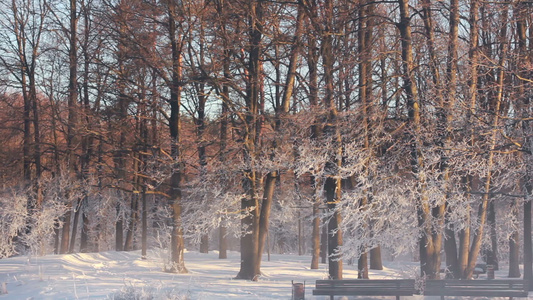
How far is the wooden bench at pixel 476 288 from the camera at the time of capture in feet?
41.4

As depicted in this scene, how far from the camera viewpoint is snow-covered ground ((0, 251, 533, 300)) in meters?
12.9

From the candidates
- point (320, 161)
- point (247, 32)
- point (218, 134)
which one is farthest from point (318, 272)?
point (247, 32)

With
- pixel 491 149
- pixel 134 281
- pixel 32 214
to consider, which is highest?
pixel 491 149

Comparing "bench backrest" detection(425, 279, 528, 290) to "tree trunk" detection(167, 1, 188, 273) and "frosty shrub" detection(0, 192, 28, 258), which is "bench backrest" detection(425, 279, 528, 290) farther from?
"frosty shrub" detection(0, 192, 28, 258)

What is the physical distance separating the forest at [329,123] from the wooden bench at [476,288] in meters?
0.99

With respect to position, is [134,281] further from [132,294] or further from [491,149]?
[491,149]

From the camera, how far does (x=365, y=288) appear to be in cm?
1295

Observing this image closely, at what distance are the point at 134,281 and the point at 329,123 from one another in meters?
6.99

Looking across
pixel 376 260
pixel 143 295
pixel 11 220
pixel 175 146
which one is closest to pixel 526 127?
pixel 143 295

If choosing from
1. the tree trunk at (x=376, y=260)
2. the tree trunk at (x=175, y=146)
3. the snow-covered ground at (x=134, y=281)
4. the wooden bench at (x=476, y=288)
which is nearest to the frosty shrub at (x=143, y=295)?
the snow-covered ground at (x=134, y=281)

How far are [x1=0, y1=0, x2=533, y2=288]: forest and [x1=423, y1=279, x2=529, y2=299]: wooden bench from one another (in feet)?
3.24

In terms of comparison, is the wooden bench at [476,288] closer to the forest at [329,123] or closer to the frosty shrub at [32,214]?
the forest at [329,123]

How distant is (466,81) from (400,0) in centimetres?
304

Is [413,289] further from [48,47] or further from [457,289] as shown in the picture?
[48,47]
